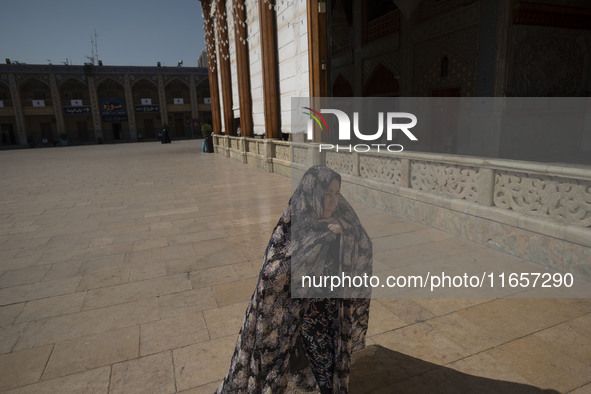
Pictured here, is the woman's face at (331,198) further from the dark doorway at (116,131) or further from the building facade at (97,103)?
the dark doorway at (116,131)

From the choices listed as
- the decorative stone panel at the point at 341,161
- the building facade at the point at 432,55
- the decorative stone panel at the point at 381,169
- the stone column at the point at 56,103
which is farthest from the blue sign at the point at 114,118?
the decorative stone panel at the point at 381,169

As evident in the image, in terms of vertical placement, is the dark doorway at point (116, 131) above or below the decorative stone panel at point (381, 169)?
above

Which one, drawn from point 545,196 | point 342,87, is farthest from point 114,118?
point 545,196

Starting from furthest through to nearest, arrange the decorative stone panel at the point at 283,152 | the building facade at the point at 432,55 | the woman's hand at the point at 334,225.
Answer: the decorative stone panel at the point at 283,152 < the building facade at the point at 432,55 < the woman's hand at the point at 334,225

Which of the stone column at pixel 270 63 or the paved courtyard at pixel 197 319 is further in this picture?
the stone column at pixel 270 63

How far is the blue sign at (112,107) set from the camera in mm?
37688

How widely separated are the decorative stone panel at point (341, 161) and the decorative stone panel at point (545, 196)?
310 centimetres

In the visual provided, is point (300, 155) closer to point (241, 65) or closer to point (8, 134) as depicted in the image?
point (241, 65)

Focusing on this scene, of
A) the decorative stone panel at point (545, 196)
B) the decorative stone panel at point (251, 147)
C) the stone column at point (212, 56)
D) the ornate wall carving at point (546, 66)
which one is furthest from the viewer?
the stone column at point (212, 56)

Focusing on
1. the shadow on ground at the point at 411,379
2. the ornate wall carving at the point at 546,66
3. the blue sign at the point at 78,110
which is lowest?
the shadow on ground at the point at 411,379

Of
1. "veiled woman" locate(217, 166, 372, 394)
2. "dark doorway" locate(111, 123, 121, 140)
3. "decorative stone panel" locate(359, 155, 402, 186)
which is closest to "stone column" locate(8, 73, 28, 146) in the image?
"dark doorway" locate(111, 123, 121, 140)

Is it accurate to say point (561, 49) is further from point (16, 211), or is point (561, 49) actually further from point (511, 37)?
point (16, 211)

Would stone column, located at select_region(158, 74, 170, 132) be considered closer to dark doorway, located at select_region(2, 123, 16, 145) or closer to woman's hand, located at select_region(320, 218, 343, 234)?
dark doorway, located at select_region(2, 123, 16, 145)

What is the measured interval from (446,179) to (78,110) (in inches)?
1610
